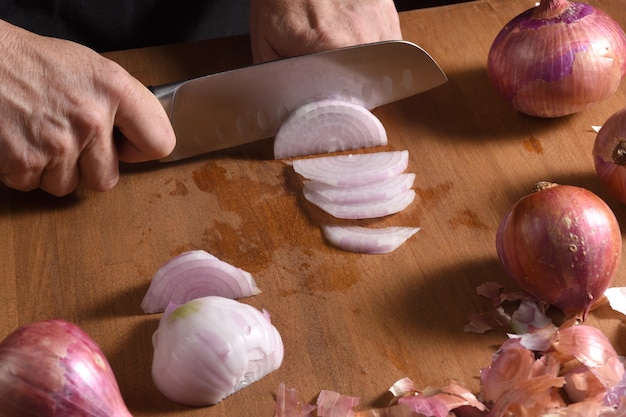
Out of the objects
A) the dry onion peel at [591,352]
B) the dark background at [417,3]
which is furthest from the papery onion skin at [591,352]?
the dark background at [417,3]

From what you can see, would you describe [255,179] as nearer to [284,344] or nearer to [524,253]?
[284,344]

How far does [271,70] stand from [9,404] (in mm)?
704

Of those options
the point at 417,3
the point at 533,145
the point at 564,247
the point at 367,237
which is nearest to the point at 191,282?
the point at 367,237

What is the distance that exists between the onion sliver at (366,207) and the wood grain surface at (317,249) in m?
0.02

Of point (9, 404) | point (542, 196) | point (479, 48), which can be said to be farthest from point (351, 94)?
point (9, 404)

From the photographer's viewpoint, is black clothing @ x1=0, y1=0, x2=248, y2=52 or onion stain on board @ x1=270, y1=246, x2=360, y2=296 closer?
onion stain on board @ x1=270, y1=246, x2=360, y2=296

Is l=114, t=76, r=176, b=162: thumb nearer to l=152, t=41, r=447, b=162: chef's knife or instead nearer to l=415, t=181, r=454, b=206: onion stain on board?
l=152, t=41, r=447, b=162: chef's knife

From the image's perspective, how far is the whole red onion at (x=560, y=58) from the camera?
1.47 metres

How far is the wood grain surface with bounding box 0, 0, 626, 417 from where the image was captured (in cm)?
119

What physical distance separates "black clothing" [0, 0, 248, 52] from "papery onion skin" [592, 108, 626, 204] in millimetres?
906

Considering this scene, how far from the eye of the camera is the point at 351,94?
1.57 metres

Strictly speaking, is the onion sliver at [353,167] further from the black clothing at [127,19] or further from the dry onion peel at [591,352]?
the black clothing at [127,19]

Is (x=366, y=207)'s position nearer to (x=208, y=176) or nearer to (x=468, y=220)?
(x=468, y=220)

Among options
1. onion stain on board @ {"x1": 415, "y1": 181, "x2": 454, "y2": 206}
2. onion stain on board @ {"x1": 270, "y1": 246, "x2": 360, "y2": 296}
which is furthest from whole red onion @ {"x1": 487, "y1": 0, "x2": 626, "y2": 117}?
onion stain on board @ {"x1": 270, "y1": 246, "x2": 360, "y2": 296}
